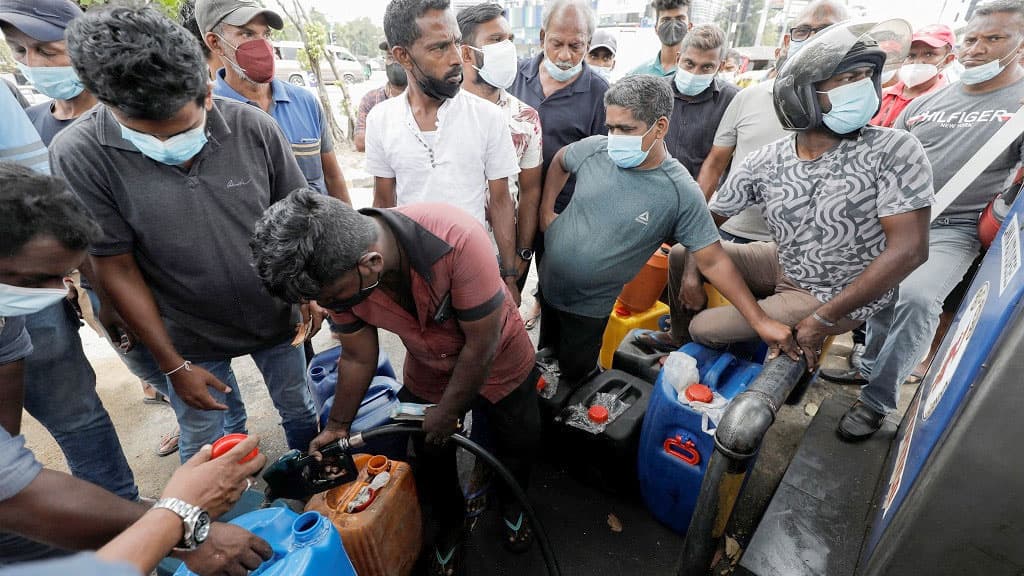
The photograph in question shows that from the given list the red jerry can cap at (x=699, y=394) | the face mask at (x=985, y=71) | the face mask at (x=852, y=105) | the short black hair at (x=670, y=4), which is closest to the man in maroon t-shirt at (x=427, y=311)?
the red jerry can cap at (x=699, y=394)

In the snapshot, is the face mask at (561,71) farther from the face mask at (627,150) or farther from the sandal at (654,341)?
the sandal at (654,341)

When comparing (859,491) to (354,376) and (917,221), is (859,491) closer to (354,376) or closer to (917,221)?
(917,221)

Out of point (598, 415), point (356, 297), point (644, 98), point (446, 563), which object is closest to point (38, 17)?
point (356, 297)

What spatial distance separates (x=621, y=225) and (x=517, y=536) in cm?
157

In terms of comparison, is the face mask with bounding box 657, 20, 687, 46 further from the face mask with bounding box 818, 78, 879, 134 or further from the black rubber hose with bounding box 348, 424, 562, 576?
the black rubber hose with bounding box 348, 424, 562, 576

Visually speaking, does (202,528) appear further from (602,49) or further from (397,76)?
(602,49)

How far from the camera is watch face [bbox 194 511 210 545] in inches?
44.6

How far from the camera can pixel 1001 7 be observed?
251cm

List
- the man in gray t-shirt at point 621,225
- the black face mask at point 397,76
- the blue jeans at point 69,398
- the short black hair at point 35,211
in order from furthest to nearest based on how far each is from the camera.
Result: the black face mask at point 397,76
the man in gray t-shirt at point 621,225
the blue jeans at point 69,398
the short black hair at point 35,211

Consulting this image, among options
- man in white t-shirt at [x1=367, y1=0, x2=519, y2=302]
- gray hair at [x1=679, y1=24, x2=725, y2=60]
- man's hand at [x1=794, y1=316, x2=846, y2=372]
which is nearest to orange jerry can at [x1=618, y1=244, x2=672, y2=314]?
man's hand at [x1=794, y1=316, x2=846, y2=372]

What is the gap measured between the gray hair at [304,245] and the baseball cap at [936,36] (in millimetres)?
4707

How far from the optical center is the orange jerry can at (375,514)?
1.56 m

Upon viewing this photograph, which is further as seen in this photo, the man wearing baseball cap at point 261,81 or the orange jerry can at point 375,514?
the man wearing baseball cap at point 261,81

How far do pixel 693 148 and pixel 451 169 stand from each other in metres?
2.05
